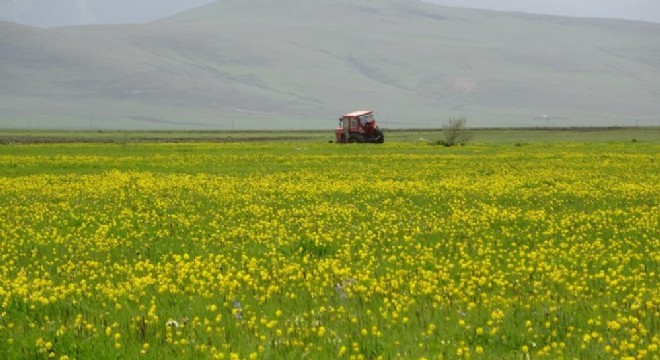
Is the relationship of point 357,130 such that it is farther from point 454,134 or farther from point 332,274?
point 332,274

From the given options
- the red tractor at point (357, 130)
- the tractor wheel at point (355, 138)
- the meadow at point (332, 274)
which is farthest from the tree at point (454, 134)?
the meadow at point (332, 274)

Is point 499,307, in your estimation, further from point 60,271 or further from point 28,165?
point 28,165

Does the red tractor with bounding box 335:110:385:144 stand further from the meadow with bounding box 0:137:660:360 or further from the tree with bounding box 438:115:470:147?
the meadow with bounding box 0:137:660:360

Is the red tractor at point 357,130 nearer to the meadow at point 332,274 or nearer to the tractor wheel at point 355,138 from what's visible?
the tractor wheel at point 355,138

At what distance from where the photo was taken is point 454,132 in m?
77.8

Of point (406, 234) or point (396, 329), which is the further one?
point (406, 234)

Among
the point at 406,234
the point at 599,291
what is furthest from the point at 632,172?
the point at 599,291

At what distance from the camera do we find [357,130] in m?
83.8

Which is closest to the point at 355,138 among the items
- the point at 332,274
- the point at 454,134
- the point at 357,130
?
the point at 357,130

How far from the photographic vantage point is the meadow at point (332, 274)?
9.12 metres

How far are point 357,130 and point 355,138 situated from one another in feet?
3.27

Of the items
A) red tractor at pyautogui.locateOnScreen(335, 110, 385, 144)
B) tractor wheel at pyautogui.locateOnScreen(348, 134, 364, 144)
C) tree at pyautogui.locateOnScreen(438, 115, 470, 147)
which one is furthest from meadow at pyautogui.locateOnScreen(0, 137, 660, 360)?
red tractor at pyautogui.locateOnScreen(335, 110, 385, 144)

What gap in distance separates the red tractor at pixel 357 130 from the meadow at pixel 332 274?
189ft

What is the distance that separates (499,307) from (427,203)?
39.0 ft
